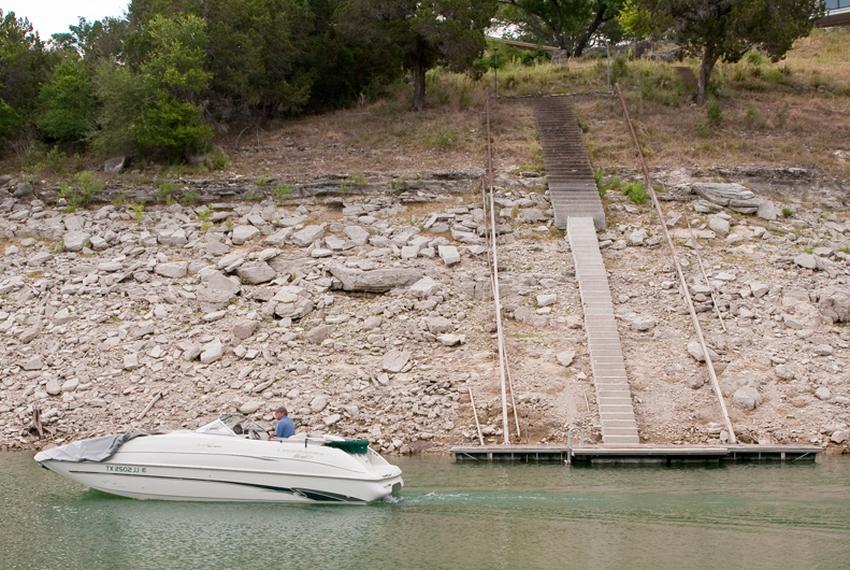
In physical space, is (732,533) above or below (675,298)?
below

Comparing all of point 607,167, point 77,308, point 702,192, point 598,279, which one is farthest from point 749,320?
point 77,308

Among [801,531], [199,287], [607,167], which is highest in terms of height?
[607,167]

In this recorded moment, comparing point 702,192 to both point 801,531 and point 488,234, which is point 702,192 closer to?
point 488,234

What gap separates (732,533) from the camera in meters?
17.5

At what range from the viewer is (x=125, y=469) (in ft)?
67.6

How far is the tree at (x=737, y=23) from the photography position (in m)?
40.4

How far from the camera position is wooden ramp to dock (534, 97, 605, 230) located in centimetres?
3384

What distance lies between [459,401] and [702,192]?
13302 millimetres

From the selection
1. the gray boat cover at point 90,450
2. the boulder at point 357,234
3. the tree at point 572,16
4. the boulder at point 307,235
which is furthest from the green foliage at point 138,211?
the tree at point 572,16

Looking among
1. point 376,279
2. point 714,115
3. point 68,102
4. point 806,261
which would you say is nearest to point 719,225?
point 806,261

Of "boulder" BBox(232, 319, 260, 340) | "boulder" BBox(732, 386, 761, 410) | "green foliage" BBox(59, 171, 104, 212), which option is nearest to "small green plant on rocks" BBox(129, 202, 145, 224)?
"green foliage" BBox(59, 171, 104, 212)

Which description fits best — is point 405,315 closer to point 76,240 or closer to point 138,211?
point 138,211

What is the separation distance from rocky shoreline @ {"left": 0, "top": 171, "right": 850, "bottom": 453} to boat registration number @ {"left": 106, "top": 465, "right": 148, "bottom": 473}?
522cm

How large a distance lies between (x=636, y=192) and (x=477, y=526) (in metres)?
19.2
